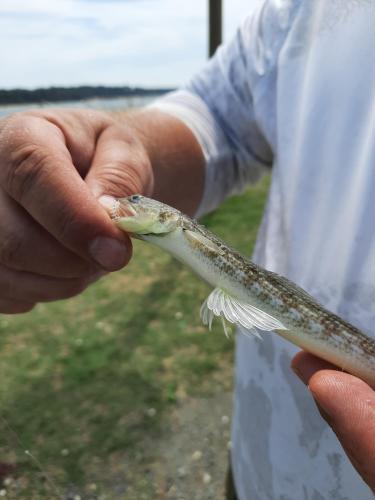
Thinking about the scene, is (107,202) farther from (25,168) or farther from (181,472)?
(181,472)

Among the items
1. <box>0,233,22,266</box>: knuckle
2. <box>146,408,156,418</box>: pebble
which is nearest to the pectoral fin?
<box>0,233,22,266</box>: knuckle

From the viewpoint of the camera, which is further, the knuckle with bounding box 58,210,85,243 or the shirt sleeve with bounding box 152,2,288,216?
the shirt sleeve with bounding box 152,2,288,216

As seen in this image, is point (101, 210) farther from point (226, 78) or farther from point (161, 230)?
point (226, 78)

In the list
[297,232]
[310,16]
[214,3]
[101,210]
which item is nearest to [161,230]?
[101,210]

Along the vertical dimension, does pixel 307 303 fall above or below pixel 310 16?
below

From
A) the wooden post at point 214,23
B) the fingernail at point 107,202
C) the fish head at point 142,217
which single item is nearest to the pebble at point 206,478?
the fish head at point 142,217

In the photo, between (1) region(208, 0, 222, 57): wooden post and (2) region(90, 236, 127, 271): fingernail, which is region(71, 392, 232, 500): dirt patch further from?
(1) region(208, 0, 222, 57): wooden post
